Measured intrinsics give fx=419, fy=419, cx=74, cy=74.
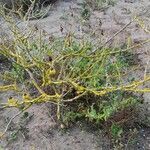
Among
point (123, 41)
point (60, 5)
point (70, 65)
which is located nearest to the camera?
point (70, 65)

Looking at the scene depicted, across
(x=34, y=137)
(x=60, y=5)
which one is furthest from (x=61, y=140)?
(x=60, y=5)

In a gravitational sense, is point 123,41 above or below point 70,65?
below

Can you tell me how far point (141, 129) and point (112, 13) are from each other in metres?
2.80

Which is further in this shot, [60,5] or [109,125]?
[60,5]

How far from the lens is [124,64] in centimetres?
477

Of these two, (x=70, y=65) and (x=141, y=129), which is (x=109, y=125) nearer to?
(x=141, y=129)

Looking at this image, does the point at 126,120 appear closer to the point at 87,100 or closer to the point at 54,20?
the point at 87,100

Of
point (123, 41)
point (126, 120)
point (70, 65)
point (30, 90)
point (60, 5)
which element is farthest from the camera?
point (60, 5)

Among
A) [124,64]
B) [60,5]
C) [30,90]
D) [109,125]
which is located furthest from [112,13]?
[109,125]

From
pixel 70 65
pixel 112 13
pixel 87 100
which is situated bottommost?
pixel 112 13

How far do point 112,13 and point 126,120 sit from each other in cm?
292

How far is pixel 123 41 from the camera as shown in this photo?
218 inches

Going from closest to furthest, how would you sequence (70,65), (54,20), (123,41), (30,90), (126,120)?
1. (126,120)
2. (70,65)
3. (30,90)
4. (123,41)
5. (54,20)

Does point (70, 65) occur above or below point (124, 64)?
above
